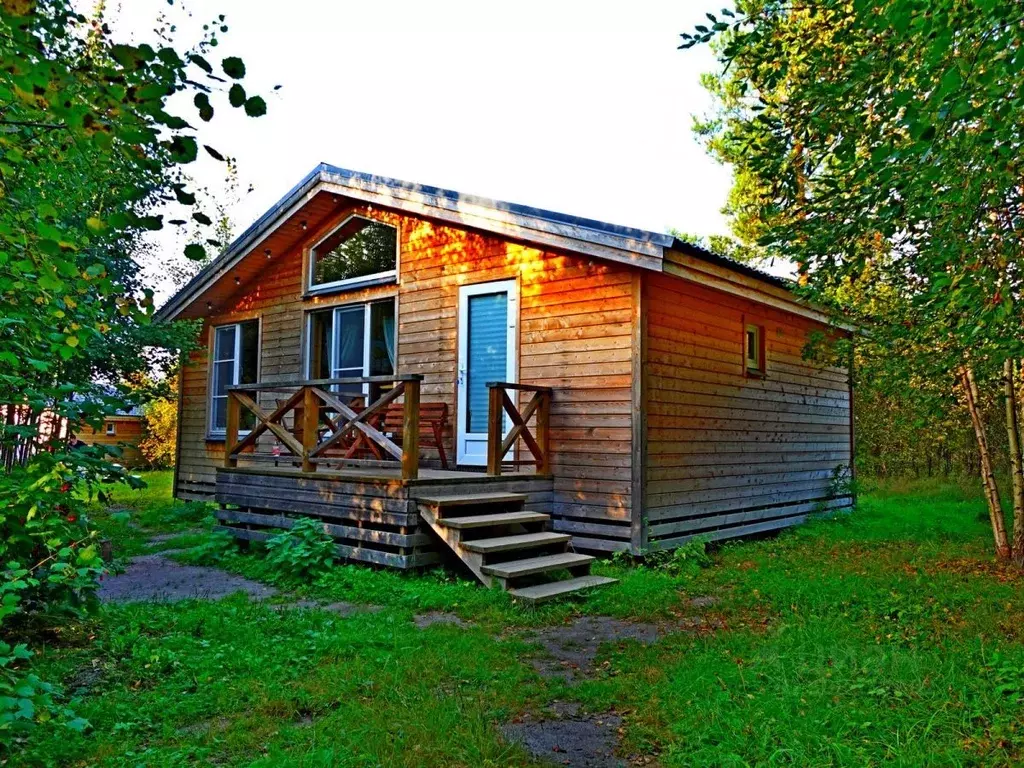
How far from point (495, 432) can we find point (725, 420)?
10.3 ft

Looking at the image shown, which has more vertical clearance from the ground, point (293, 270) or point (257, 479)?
point (293, 270)

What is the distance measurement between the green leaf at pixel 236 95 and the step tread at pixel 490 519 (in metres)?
4.93

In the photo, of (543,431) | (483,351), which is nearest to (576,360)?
(543,431)

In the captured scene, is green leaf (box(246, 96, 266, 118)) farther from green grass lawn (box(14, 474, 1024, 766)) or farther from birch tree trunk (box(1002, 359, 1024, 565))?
birch tree trunk (box(1002, 359, 1024, 565))

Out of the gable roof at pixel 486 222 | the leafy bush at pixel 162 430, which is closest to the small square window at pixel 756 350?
the gable roof at pixel 486 222

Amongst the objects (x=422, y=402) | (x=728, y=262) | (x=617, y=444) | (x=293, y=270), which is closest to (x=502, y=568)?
(x=617, y=444)

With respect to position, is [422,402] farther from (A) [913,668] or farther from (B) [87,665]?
(A) [913,668]

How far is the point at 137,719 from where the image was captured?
3.19 metres

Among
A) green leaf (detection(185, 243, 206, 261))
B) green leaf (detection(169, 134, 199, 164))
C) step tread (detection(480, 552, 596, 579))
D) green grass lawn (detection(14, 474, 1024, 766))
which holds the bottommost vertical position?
green grass lawn (detection(14, 474, 1024, 766))

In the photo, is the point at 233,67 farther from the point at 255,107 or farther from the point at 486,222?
the point at 486,222

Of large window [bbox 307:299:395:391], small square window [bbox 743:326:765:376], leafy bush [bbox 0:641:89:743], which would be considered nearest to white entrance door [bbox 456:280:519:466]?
large window [bbox 307:299:395:391]

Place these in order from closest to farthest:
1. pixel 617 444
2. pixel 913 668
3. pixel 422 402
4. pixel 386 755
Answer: pixel 386 755 < pixel 913 668 < pixel 617 444 < pixel 422 402

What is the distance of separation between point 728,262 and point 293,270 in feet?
21.5

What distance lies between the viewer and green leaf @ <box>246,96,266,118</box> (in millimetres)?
1464
